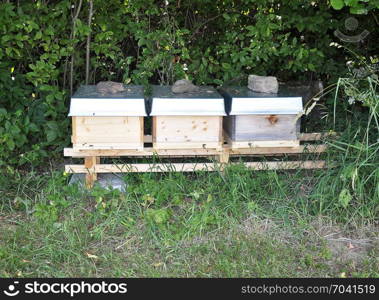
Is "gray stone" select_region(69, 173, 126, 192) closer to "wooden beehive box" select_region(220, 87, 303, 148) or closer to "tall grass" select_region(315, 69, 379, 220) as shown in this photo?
"wooden beehive box" select_region(220, 87, 303, 148)

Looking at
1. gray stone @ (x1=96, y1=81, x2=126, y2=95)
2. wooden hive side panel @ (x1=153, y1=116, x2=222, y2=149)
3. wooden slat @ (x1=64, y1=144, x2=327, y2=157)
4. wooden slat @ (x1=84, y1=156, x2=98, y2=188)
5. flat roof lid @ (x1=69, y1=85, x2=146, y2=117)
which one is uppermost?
gray stone @ (x1=96, y1=81, x2=126, y2=95)

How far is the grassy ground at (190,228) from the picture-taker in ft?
10.3

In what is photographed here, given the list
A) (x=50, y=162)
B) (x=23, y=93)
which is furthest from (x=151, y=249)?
(x=23, y=93)

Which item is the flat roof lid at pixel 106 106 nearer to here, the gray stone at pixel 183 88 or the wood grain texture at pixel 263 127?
the gray stone at pixel 183 88

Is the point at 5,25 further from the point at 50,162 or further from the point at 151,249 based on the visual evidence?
the point at 151,249

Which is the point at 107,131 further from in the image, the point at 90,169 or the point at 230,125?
the point at 230,125

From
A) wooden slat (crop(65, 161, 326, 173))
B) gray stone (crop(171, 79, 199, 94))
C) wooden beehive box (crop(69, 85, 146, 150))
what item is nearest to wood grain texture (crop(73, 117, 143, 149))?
wooden beehive box (crop(69, 85, 146, 150))

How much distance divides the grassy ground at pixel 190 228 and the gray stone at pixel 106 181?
8 cm

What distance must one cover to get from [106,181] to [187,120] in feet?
2.57

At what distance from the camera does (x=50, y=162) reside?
4.47m

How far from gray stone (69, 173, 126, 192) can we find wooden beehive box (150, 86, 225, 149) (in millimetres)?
426

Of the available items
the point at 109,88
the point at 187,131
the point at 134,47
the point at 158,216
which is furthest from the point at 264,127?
the point at 134,47

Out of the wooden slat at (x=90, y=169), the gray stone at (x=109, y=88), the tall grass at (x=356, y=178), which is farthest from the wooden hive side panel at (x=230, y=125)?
the wooden slat at (x=90, y=169)

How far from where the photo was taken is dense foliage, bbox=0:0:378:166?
4.27 m
